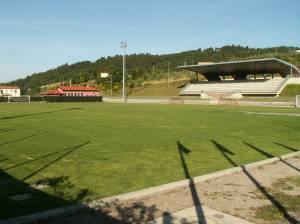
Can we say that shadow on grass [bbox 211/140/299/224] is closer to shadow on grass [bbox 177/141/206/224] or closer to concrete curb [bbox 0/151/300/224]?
concrete curb [bbox 0/151/300/224]

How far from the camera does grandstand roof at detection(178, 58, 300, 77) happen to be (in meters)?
72.0

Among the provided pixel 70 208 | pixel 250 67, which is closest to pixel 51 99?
pixel 250 67

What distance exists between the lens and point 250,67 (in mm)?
77875

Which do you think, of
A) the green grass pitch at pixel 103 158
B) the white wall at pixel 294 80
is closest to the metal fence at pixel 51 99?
the white wall at pixel 294 80

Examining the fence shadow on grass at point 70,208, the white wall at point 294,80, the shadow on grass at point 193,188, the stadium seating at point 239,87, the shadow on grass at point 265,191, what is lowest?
the shadow on grass at point 265,191

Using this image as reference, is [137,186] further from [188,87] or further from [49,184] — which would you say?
[188,87]

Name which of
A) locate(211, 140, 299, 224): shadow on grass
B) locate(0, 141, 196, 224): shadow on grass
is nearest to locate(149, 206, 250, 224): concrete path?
locate(0, 141, 196, 224): shadow on grass

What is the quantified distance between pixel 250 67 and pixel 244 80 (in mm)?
2771

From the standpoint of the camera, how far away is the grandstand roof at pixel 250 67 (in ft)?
236

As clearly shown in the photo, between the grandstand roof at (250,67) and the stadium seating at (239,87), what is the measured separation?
2843mm

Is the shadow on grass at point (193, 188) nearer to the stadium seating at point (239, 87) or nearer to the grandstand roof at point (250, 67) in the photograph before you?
the stadium seating at point (239, 87)

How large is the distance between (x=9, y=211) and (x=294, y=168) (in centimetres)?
681

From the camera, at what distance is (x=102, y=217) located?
593 cm

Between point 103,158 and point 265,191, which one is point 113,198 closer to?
point 265,191
